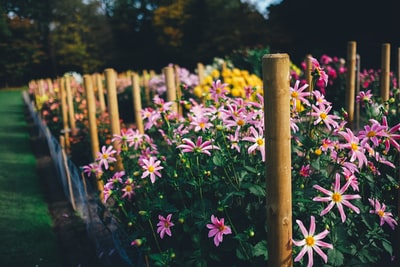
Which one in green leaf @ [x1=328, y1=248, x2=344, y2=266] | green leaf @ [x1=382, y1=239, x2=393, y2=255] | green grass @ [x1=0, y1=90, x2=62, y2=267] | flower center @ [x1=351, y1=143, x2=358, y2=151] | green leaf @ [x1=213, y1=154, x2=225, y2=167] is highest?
flower center @ [x1=351, y1=143, x2=358, y2=151]

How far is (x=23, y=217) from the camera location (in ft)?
12.1

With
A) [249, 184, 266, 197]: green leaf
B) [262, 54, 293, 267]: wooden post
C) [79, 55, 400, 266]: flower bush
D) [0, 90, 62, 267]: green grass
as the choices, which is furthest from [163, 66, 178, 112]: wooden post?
[262, 54, 293, 267]: wooden post

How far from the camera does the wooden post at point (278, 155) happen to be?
1204mm

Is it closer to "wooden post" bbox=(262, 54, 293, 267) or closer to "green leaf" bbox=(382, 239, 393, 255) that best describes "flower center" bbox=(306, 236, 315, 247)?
"wooden post" bbox=(262, 54, 293, 267)

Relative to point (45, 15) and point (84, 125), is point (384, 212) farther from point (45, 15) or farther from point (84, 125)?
point (45, 15)

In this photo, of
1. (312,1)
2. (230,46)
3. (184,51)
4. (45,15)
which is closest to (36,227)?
(45,15)

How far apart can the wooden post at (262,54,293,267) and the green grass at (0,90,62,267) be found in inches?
83.4

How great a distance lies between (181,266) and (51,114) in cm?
683

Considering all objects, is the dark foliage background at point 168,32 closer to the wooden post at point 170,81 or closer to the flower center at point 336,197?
the wooden post at point 170,81

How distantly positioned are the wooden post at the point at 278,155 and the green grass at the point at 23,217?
2.12 metres

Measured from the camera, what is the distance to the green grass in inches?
116

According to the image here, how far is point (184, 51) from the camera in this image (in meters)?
Result: 30.3

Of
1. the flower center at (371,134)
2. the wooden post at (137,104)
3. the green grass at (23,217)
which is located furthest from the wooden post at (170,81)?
the flower center at (371,134)

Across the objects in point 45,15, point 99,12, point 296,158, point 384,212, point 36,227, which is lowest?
point 36,227
